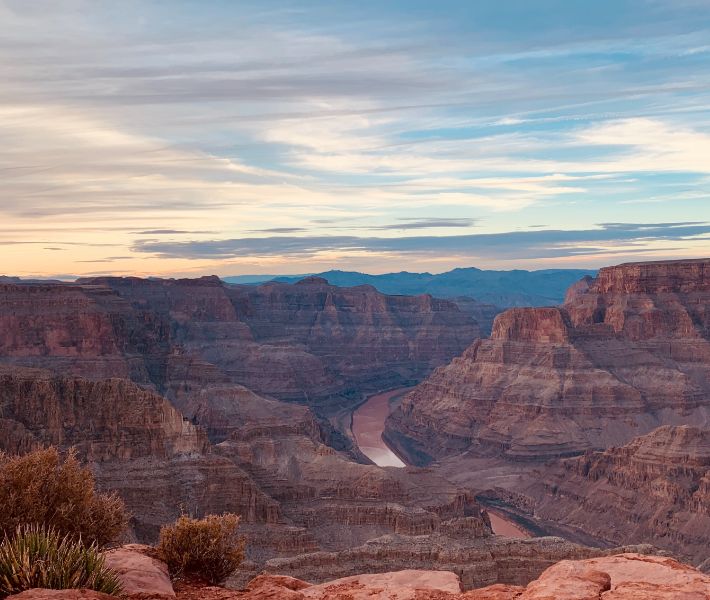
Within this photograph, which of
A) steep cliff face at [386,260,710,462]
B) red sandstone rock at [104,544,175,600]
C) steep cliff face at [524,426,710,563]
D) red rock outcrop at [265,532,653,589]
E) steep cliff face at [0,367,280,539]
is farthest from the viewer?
steep cliff face at [386,260,710,462]

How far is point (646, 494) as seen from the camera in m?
81.9

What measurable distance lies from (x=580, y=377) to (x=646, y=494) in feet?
132

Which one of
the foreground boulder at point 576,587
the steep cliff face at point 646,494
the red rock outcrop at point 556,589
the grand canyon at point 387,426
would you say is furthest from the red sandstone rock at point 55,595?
the steep cliff face at point 646,494

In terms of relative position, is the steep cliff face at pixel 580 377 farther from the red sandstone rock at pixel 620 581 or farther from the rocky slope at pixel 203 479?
the red sandstone rock at pixel 620 581

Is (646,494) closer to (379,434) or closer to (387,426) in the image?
(379,434)

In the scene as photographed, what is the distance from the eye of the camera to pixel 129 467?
60.4 metres

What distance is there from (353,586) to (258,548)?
3437cm

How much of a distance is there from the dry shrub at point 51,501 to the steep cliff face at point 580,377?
92753 millimetres

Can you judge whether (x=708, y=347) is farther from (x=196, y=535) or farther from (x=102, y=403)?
(x=196, y=535)

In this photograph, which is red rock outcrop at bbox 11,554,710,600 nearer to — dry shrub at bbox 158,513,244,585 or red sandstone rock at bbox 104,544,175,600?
red sandstone rock at bbox 104,544,175,600

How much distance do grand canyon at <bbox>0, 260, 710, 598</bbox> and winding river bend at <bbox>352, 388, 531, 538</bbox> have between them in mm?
564

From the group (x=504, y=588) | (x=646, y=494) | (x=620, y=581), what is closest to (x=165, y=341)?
(x=646, y=494)

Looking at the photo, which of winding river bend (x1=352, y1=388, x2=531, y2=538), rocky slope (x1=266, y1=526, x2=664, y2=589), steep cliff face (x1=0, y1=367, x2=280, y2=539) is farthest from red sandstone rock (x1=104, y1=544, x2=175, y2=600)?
winding river bend (x1=352, y1=388, x2=531, y2=538)

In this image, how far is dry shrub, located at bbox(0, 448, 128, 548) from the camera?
Result: 818 inches
